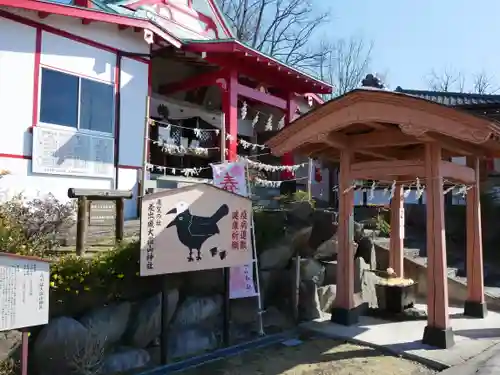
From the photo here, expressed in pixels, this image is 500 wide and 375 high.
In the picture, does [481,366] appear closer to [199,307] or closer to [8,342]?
[199,307]

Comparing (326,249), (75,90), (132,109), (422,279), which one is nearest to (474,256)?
(422,279)

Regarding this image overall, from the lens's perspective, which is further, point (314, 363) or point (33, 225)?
point (33, 225)

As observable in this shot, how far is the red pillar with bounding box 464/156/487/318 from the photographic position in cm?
841

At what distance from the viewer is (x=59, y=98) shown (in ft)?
30.4

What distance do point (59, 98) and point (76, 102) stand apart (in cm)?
35

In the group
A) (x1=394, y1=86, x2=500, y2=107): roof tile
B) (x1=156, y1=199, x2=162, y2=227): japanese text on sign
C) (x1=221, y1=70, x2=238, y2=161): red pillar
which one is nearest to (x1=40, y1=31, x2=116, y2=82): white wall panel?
(x1=221, y1=70, x2=238, y2=161): red pillar

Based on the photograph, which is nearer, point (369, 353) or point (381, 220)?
point (369, 353)

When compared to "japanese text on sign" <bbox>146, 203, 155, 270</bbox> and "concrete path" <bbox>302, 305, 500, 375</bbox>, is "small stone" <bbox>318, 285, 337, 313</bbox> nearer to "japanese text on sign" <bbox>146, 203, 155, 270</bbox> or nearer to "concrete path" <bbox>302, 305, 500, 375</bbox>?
"concrete path" <bbox>302, 305, 500, 375</bbox>

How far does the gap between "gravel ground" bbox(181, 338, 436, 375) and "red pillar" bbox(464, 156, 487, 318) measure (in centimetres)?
292

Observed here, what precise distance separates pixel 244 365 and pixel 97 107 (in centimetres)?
662

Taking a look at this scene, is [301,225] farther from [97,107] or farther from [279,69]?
[279,69]

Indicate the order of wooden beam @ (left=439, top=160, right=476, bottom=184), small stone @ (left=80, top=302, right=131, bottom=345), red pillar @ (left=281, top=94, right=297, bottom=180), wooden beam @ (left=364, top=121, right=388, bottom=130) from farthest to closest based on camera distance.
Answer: red pillar @ (left=281, top=94, right=297, bottom=180), wooden beam @ (left=439, top=160, right=476, bottom=184), wooden beam @ (left=364, top=121, right=388, bottom=130), small stone @ (left=80, top=302, right=131, bottom=345)

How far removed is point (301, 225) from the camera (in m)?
8.36

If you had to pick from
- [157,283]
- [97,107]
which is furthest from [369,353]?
[97,107]
